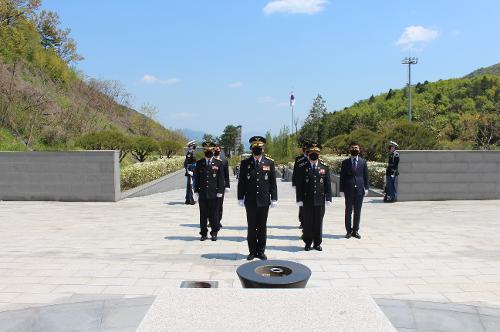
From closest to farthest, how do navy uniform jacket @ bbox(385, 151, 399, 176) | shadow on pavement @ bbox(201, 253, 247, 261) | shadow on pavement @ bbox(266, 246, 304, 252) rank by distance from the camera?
shadow on pavement @ bbox(201, 253, 247, 261) → shadow on pavement @ bbox(266, 246, 304, 252) → navy uniform jacket @ bbox(385, 151, 399, 176)

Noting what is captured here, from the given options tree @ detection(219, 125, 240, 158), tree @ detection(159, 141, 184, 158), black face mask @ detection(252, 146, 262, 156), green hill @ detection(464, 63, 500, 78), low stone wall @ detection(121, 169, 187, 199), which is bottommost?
low stone wall @ detection(121, 169, 187, 199)

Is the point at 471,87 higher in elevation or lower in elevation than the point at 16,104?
higher

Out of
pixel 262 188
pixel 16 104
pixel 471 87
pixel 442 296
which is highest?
pixel 471 87

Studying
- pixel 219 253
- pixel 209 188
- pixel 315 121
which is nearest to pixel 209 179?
pixel 209 188

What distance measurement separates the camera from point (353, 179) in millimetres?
7223

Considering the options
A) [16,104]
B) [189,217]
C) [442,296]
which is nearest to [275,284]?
[442,296]

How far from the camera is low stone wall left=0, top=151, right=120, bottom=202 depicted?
11086 mm

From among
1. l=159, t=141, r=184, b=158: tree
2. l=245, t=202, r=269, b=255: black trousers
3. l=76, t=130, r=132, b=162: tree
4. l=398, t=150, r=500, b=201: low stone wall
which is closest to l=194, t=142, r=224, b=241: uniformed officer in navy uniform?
l=245, t=202, r=269, b=255: black trousers

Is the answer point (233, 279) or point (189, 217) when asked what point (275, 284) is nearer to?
point (233, 279)

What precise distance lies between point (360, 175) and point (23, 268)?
529cm

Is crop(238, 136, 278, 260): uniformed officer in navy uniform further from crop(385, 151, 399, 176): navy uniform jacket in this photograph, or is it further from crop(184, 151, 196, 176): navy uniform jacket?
crop(385, 151, 399, 176): navy uniform jacket

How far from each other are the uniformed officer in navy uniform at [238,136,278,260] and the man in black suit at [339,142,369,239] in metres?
1.88

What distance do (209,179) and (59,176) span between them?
618 centimetres

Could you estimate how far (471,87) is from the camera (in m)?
72.0
